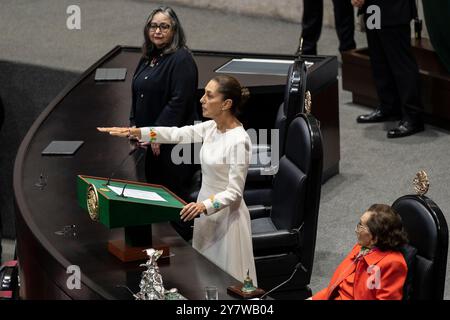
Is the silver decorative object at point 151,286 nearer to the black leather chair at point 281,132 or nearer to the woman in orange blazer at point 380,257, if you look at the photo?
the woman in orange blazer at point 380,257

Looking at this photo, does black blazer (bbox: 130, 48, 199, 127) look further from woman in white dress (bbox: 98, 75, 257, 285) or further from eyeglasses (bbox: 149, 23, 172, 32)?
woman in white dress (bbox: 98, 75, 257, 285)

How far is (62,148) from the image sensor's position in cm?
539

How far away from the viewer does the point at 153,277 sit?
372cm

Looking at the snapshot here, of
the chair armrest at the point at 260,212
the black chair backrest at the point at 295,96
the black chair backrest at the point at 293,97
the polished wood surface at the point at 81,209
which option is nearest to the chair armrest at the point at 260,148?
the polished wood surface at the point at 81,209

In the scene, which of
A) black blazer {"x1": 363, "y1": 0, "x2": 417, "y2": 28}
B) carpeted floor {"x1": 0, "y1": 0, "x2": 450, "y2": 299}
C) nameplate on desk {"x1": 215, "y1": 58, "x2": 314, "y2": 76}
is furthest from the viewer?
black blazer {"x1": 363, "y1": 0, "x2": 417, "y2": 28}

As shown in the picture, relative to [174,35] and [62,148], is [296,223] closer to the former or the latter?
→ [174,35]

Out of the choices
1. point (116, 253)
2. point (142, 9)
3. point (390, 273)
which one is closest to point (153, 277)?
point (116, 253)

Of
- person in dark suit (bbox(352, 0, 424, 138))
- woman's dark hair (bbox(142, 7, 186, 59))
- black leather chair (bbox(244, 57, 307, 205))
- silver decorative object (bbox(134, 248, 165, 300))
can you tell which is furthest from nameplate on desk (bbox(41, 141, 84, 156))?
person in dark suit (bbox(352, 0, 424, 138))

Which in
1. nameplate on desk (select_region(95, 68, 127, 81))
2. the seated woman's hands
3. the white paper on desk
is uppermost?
nameplate on desk (select_region(95, 68, 127, 81))

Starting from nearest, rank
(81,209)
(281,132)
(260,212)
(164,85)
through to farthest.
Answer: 1. (81,209)
2. (260,212)
3. (164,85)
4. (281,132)

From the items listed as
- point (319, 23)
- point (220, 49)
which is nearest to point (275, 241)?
point (319, 23)

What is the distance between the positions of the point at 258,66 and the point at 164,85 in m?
A: 1.26

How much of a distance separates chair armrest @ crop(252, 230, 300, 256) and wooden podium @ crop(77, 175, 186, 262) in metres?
0.57

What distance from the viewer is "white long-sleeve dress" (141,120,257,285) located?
435 centimetres
